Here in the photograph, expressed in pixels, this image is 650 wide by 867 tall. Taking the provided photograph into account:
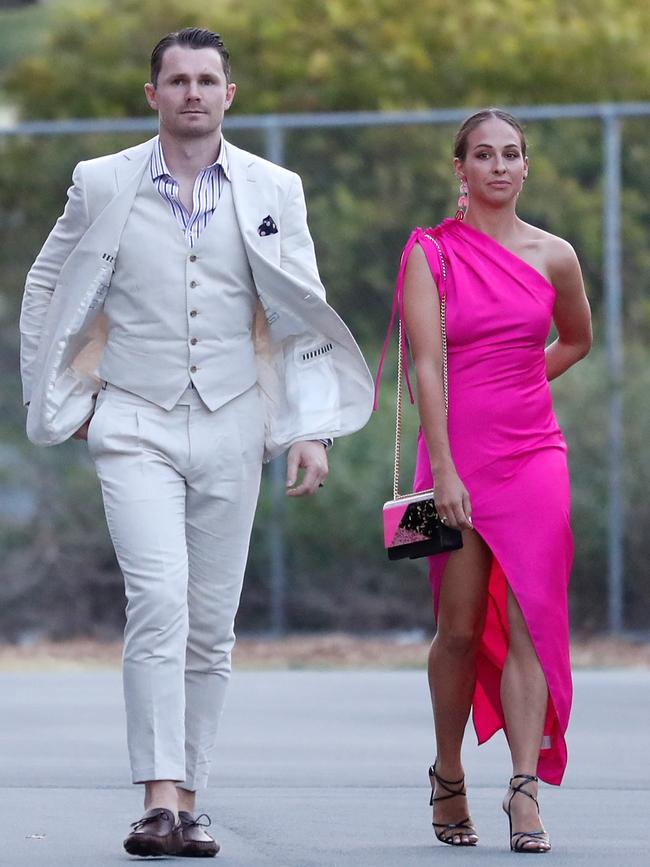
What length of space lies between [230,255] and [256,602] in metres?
6.08

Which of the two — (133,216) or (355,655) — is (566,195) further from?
(133,216)

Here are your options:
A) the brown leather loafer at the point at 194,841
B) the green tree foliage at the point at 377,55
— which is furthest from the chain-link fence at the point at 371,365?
the brown leather loafer at the point at 194,841

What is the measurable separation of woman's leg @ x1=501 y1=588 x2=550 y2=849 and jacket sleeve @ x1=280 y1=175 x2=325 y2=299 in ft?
3.29

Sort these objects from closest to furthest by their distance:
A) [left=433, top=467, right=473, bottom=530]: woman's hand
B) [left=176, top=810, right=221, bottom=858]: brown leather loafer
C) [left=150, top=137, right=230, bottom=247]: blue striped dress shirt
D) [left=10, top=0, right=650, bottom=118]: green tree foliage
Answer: [left=176, top=810, right=221, bottom=858]: brown leather loafer
[left=150, top=137, right=230, bottom=247]: blue striped dress shirt
[left=433, top=467, right=473, bottom=530]: woman's hand
[left=10, top=0, right=650, bottom=118]: green tree foliage

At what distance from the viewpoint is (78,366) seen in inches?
233

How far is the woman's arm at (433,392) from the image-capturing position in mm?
5887

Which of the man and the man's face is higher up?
the man's face

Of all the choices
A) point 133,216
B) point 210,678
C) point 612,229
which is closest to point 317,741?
point 210,678

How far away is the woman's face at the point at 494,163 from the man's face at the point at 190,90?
0.76m

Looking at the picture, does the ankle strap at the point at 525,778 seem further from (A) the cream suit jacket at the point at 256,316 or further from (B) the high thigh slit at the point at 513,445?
(A) the cream suit jacket at the point at 256,316

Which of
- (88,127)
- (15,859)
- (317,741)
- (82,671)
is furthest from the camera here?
(88,127)

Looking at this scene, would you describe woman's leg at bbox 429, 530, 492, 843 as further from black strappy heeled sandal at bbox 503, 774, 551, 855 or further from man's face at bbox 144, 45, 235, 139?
man's face at bbox 144, 45, 235, 139

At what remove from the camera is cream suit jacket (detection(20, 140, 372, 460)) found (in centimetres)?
574

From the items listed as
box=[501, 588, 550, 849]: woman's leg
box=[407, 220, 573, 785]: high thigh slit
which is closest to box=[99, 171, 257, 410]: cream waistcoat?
box=[407, 220, 573, 785]: high thigh slit
